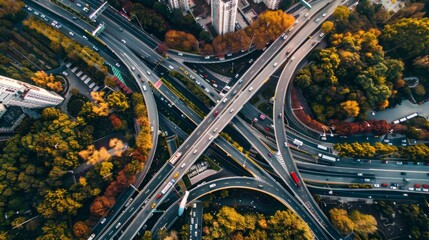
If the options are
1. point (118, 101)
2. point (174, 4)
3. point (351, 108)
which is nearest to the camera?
point (351, 108)

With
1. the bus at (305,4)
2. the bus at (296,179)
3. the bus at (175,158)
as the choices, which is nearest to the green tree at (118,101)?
the bus at (175,158)

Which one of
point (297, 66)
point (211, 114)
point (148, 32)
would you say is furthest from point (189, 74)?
point (297, 66)

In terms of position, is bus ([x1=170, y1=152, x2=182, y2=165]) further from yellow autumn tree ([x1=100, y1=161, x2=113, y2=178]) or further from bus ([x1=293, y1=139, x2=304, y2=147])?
bus ([x1=293, y1=139, x2=304, y2=147])

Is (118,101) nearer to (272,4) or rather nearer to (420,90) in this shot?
(272,4)

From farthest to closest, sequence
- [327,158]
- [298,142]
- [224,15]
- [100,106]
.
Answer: [298,142]
[327,158]
[100,106]
[224,15]

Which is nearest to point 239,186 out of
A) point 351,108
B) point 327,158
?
point 327,158

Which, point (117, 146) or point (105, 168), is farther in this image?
point (117, 146)
